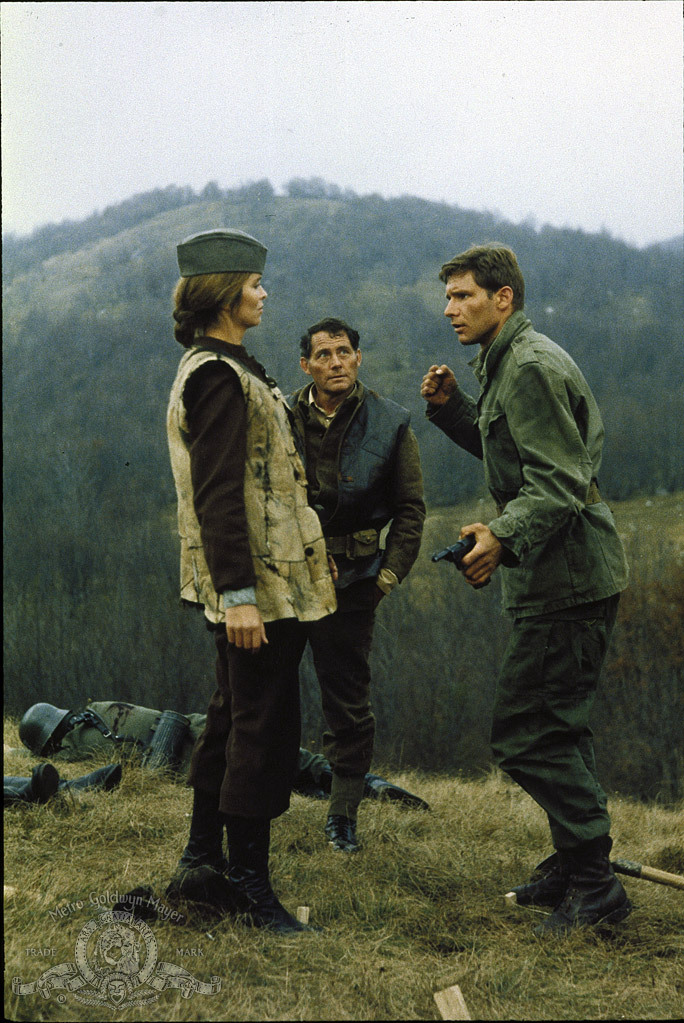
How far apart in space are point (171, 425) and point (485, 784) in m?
3.88

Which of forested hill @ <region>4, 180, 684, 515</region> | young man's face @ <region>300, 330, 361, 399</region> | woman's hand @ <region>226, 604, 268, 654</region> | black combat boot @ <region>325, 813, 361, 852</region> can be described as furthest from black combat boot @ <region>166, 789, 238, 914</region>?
forested hill @ <region>4, 180, 684, 515</region>

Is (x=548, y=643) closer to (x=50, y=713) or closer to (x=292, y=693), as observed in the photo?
(x=292, y=693)

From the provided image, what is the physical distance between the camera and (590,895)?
3102mm

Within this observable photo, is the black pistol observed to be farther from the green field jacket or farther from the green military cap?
the green military cap

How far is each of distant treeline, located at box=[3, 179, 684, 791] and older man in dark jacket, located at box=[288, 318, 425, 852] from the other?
270cm

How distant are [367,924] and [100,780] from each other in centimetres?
203

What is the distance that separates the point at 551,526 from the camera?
289 centimetres

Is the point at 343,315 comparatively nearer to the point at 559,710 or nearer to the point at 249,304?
the point at 249,304

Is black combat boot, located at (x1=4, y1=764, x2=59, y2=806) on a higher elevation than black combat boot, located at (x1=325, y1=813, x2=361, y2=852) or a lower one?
higher

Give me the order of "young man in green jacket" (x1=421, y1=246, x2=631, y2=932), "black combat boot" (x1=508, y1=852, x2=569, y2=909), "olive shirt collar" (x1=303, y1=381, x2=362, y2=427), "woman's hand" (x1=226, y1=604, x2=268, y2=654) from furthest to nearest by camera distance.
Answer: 1. "olive shirt collar" (x1=303, y1=381, x2=362, y2=427)
2. "black combat boot" (x1=508, y1=852, x2=569, y2=909)
3. "young man in green jacket" (x1=421, y1=246, x2=631, y2=932)
4. "woman's hand" (x1=226, y1=604, x2=268, y2=654)

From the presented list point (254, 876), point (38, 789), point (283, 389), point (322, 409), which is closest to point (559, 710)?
point (254, 876)

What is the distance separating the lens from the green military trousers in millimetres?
3078

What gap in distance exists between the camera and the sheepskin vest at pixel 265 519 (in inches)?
109

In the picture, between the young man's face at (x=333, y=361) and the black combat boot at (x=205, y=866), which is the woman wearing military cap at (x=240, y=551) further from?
the young man's face at (x=333, y=361)
